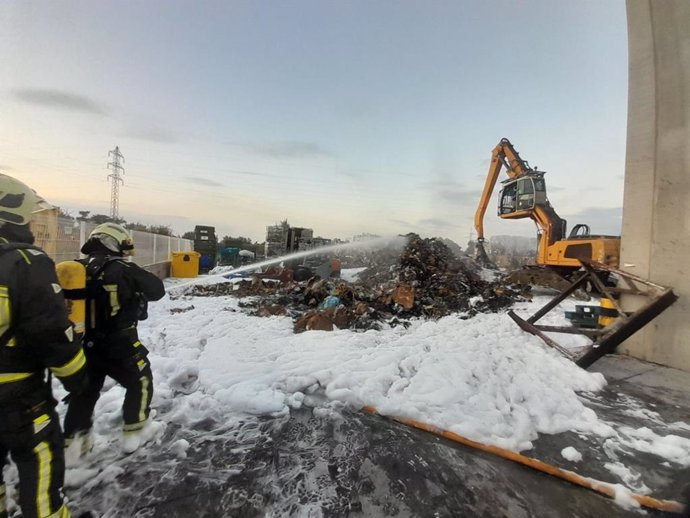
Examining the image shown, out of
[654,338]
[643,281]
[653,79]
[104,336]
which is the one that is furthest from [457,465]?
[653,79]

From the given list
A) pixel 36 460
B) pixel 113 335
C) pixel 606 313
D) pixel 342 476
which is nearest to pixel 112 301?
pixel 113 335

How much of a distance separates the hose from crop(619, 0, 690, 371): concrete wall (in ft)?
12.1

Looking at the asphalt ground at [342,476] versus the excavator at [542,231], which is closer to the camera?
the asphalt ground at [342,476]

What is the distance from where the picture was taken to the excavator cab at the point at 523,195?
426 inches

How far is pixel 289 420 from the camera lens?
10.6 feet

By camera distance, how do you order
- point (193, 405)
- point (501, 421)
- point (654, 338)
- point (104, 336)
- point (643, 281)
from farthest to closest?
point (654, 338)
point (643, 281)
point (193, 405)
point (501, 421)
point (104, 336)

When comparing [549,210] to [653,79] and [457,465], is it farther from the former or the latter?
[457,465]

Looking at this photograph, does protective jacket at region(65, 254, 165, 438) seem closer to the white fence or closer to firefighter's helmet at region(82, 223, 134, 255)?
firefighter's helmet at region(82, 223, 134, 255)

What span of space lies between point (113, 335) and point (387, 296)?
6.56 metres

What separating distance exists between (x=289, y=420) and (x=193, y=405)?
106 cm

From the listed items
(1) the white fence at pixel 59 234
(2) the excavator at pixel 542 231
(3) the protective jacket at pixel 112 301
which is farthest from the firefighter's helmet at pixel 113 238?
(2) the excavator at pixel 542 231

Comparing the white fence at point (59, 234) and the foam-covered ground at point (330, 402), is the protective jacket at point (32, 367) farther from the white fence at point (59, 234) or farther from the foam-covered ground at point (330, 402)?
the white fence at point (59, 234)

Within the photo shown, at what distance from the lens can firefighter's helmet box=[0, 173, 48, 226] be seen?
69.1 inches

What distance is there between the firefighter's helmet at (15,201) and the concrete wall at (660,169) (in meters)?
7.17
